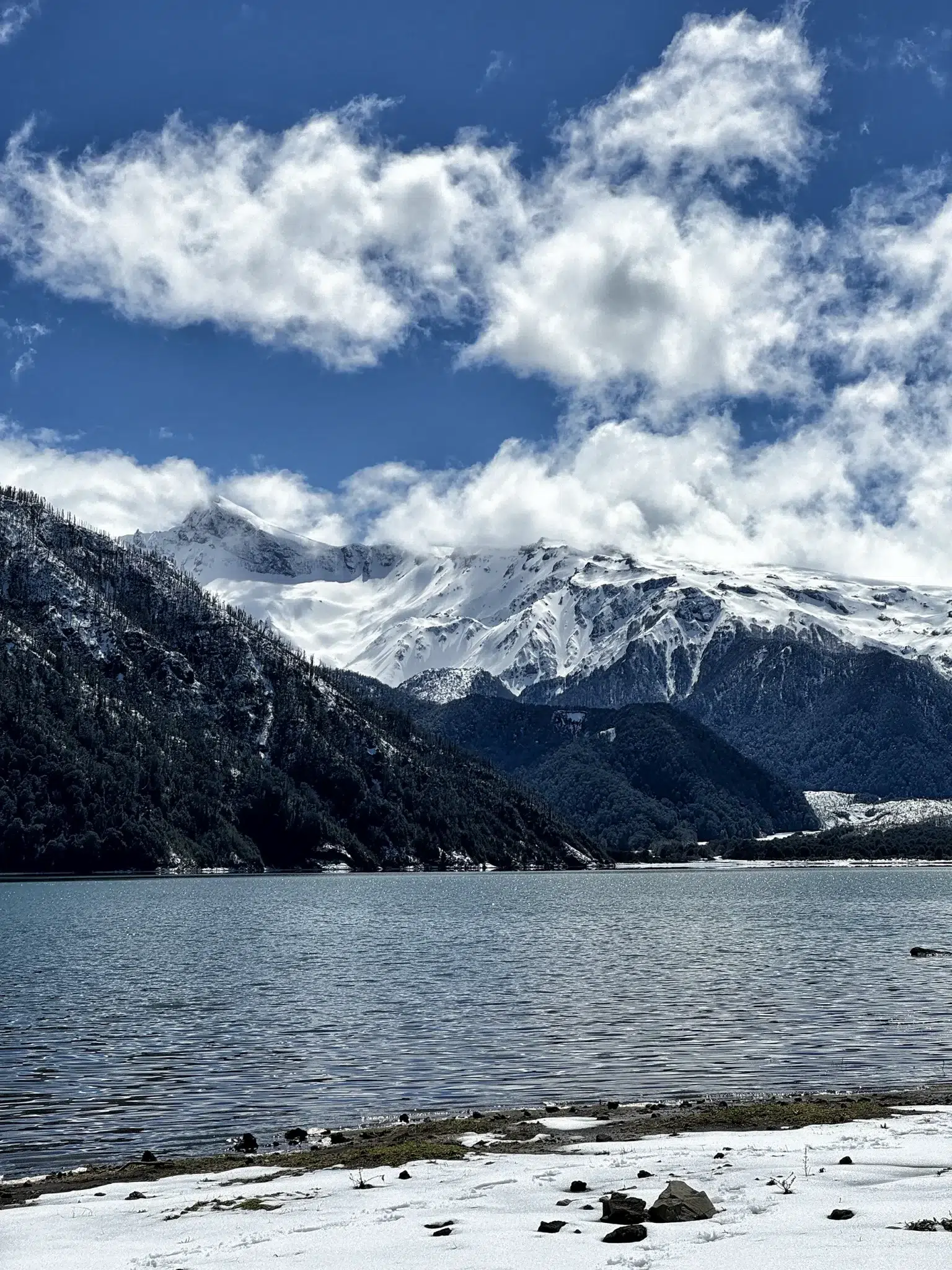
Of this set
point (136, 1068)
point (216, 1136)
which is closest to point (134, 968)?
point (136, 1068)

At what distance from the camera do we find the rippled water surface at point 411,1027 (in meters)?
46.9

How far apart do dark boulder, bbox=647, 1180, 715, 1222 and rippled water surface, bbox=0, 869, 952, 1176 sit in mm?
19725

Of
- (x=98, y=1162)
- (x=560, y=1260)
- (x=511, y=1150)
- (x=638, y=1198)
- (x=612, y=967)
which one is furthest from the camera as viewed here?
(x=612, y=967)

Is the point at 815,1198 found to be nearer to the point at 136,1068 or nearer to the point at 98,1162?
the point at 98,1162

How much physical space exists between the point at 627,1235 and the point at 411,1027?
4471cm

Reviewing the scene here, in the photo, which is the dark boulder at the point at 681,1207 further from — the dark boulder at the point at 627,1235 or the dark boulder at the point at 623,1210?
the dark boulder at the point at 627,1235

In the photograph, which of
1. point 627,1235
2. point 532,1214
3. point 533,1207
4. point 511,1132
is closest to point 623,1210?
point 627,1235

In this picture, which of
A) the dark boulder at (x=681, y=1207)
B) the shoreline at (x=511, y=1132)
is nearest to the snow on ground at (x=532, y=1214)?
the dark boulder at (x=681, y=1207)

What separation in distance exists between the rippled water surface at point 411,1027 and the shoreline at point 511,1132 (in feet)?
9.10

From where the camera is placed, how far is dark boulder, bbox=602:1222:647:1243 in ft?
75.6

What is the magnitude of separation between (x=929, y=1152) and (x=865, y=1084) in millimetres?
17712

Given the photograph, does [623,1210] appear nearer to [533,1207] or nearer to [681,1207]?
[681,1207]

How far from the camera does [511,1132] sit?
127 feet

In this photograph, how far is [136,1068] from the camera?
5434 centimetres
